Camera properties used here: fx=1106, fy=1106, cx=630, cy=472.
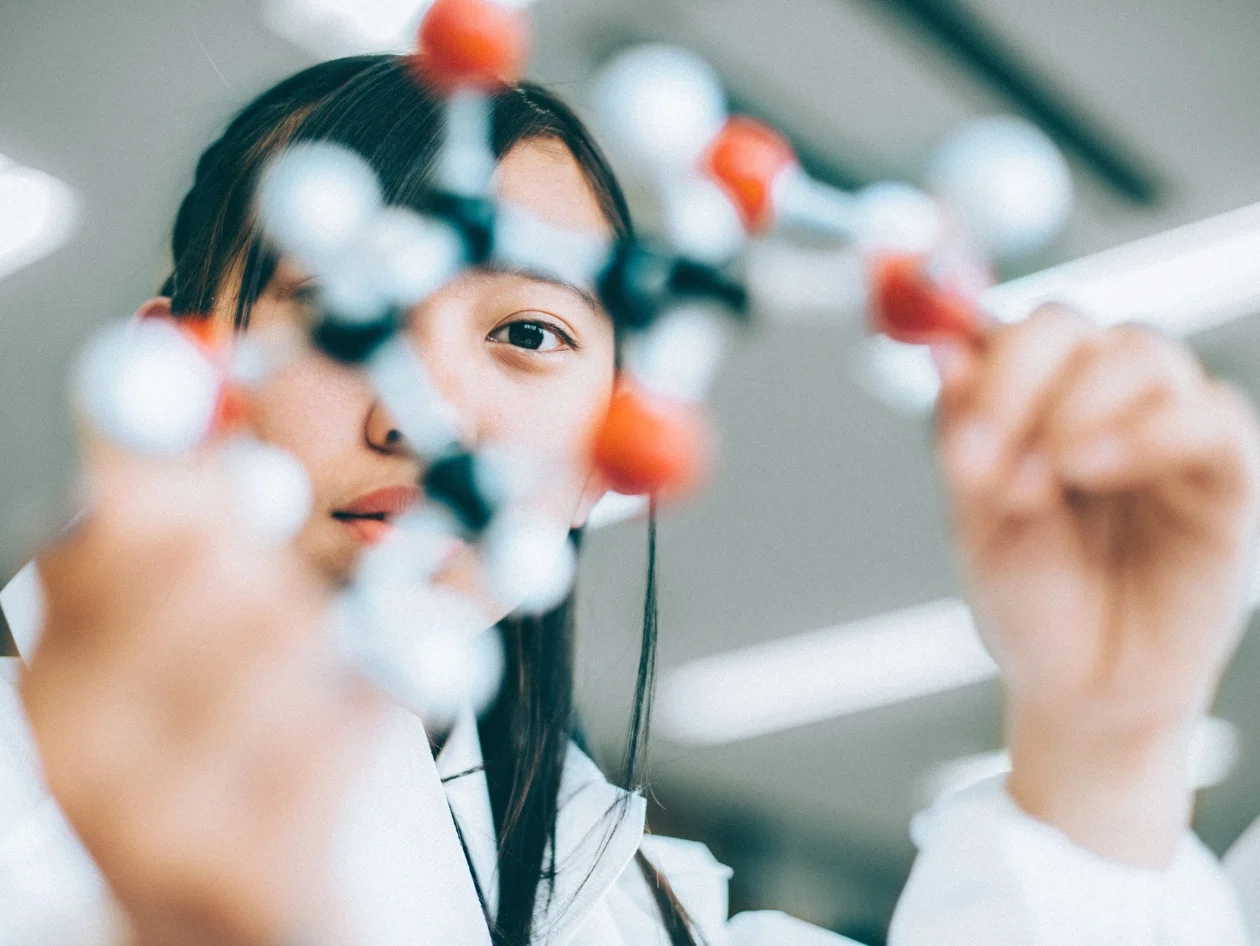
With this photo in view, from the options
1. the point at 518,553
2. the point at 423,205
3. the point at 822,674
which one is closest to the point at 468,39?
the point at 423,205

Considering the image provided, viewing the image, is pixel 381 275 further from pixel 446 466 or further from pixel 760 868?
pixel 760 868

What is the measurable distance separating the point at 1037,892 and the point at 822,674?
1123 millimetres

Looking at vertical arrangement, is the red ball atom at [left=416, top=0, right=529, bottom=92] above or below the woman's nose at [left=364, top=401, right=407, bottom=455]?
above

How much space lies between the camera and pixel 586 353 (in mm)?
379

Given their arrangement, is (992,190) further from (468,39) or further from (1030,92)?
(1030,92)

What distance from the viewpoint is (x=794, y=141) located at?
717 mm

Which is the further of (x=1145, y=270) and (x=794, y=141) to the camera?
Answer: (x=1145, y=270)

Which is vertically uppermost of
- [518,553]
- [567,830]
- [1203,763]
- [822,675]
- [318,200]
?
[318,200]

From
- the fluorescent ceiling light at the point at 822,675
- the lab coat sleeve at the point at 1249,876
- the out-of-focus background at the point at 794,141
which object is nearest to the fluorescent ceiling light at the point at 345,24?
the out-of-focus background at the point at 794,141

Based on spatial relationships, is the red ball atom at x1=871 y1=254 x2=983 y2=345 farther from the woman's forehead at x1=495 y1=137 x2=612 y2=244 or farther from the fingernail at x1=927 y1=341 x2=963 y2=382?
the woman's forehead at x1=495 y1=137 x2=612 y2=244

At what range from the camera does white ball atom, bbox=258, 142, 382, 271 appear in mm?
338

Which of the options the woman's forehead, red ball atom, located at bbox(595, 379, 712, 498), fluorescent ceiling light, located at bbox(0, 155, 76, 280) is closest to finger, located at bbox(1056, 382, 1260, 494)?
red ball atom, located at bbox(595, 379, 712, 498)

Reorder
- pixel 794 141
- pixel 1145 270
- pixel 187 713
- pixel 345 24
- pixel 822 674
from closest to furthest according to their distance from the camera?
pixel 187 713
pixel 345 24
pixel 794 141
pixel 1145 270
pixel 822 674

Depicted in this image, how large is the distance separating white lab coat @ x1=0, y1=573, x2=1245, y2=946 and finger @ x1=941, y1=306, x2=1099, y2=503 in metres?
0.10
